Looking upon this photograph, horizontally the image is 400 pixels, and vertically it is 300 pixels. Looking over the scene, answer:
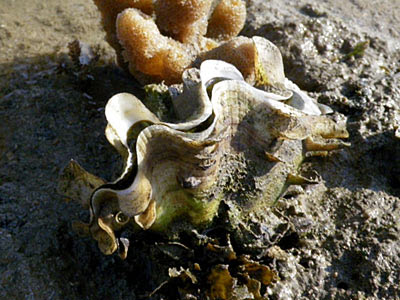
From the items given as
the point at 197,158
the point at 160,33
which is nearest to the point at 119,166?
the point at 197,158

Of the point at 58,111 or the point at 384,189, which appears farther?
the point at 58,111

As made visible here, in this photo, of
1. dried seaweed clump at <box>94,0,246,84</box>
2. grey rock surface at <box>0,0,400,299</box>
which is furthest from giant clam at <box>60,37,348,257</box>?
dried seaweed clump at <box>94,0,246,84</box>

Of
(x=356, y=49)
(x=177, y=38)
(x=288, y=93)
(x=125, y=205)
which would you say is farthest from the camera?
(x=356, y=49)

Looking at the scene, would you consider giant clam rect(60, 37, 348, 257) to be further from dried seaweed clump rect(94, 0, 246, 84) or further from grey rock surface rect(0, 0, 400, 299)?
dried seaweed clump rect(94, 0, 246, 84)

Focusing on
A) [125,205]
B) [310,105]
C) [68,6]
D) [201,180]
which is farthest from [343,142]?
[68,6]

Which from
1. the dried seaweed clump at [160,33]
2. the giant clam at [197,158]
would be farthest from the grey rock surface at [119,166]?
the dried seaweed clump at [160,33]

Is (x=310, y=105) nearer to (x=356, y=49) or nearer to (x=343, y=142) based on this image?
(x=343, y=142)
